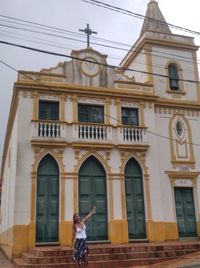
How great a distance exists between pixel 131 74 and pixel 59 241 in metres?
10.9

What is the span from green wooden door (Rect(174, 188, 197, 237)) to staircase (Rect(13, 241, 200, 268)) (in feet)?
11.9

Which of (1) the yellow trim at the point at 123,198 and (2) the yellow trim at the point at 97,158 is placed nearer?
(1) the yellow trim at the point at 123,198

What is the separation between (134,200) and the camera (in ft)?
52.3

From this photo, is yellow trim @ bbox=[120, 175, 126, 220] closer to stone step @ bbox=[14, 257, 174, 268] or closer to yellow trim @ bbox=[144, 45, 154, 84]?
stone step @ bbox=[14, 257, 174, 268]

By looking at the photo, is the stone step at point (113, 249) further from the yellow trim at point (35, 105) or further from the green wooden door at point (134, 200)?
the yellow trim at point (35, 105)

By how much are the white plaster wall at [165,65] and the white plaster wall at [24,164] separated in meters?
6.87

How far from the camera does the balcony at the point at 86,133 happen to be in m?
15.3

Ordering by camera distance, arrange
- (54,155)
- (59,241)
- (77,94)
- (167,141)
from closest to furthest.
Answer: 1. (59,241)
2. (54,155)
3. (77,94)
4. (167,141)

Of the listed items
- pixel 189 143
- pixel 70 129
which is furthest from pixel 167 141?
pixel 70 129

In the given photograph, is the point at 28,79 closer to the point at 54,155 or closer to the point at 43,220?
the point at 54,155

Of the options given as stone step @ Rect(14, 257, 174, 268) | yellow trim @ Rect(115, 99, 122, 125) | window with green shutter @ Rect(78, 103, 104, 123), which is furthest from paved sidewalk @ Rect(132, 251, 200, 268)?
window with green shutter @ Rect(78, 103, 104, 123)

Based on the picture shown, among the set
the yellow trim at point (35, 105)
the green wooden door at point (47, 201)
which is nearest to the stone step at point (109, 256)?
the green wooden door at point (47, 201)

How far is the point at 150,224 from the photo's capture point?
15594 millimetres

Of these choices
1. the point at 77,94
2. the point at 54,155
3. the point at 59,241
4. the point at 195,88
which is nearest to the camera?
the point at 59,241
